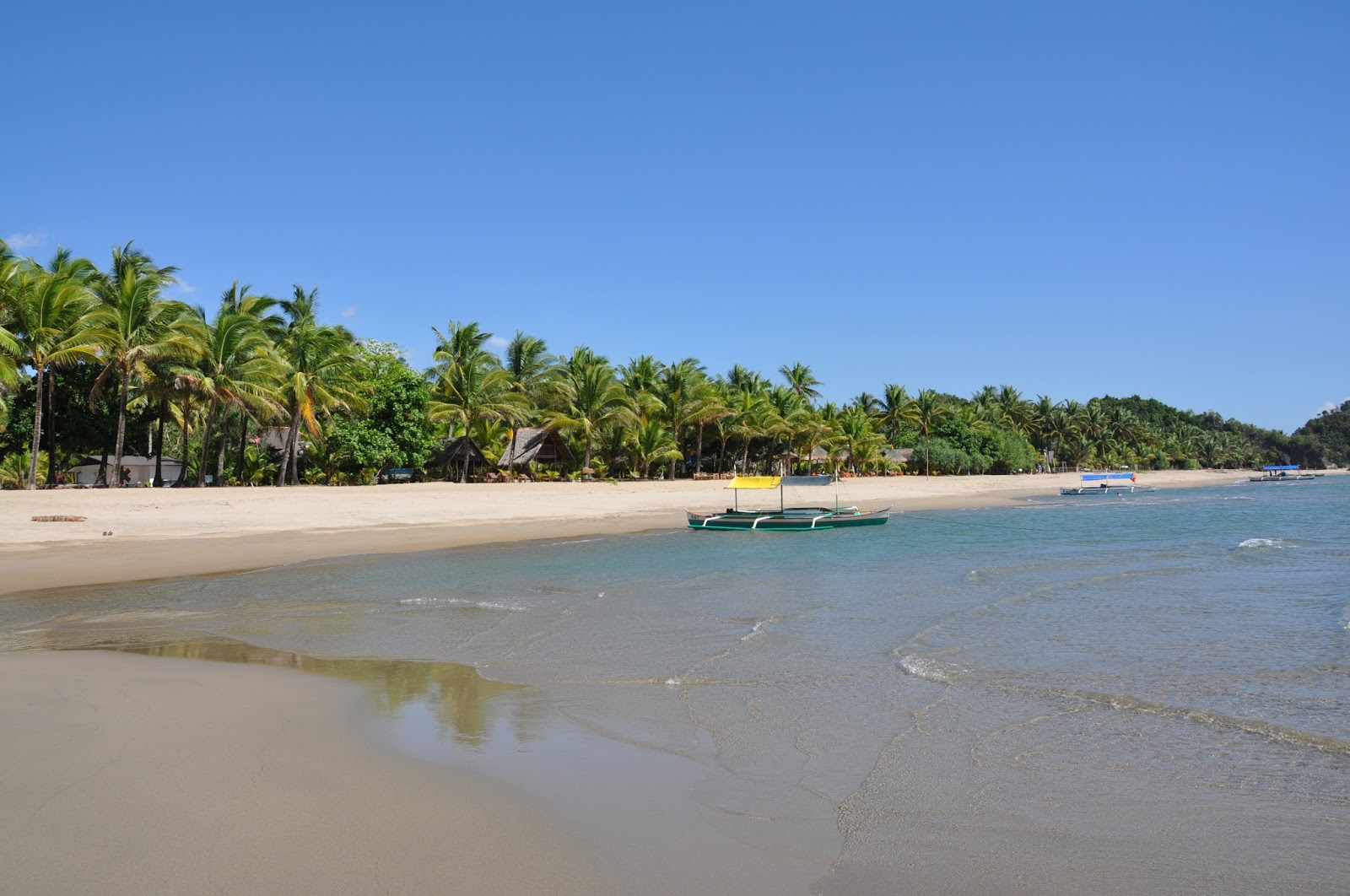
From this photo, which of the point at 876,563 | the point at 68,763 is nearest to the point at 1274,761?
the point at 68,763

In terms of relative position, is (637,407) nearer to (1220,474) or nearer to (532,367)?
(532,367)

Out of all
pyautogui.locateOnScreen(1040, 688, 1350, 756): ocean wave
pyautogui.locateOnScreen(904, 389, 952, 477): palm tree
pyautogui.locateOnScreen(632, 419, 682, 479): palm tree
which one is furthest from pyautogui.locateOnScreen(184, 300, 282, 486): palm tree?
pyautogui.locateOnScreen(904, 389, 952, 477): palm tree

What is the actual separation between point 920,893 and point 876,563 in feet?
49.1

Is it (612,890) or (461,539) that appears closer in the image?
(612,890)

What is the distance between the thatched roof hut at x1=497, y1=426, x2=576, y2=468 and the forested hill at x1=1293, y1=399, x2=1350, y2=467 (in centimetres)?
13868

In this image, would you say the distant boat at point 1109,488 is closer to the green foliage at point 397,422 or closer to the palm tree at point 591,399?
the palm tree at point 591,399

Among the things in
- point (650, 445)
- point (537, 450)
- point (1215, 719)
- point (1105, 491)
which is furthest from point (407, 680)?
point (1105, 491)

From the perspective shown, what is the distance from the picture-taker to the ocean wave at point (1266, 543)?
20406 millimetres

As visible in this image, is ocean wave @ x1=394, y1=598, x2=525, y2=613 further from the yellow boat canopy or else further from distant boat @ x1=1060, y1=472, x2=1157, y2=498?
distant boat @ x1=1060, y1=472, x2=1157, y2=498

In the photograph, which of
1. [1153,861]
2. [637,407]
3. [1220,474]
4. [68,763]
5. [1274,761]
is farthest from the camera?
[1220,474]

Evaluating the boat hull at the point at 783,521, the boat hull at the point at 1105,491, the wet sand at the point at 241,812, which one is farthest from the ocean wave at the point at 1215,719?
the boat hull at the point at 1105,491

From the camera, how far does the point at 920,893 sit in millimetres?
3789

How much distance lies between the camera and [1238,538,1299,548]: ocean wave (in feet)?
66.9

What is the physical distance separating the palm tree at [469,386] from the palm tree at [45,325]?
15.3 m
